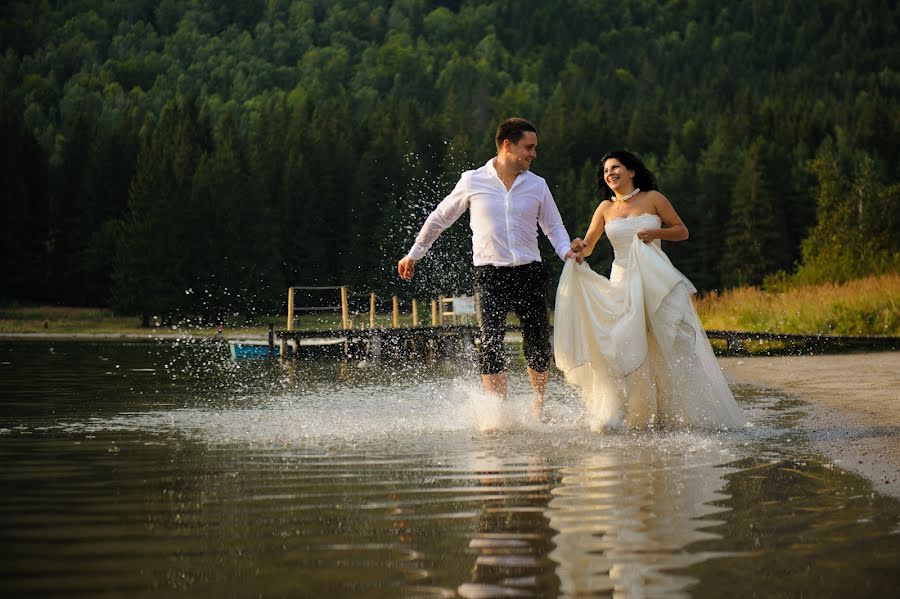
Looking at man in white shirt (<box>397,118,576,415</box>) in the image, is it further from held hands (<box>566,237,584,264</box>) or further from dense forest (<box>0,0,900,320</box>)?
dense forest (<box>0,0,900,320</box>)

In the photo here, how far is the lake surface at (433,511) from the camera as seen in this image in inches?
163

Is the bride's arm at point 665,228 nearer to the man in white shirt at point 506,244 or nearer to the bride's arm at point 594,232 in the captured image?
the bride's arm at point 594,232

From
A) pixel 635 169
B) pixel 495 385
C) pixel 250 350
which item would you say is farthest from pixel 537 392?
pixel 250 350

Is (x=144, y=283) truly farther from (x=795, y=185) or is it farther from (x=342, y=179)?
(x=795, y=185)

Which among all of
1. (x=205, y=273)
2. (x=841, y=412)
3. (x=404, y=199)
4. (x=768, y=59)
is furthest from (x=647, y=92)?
(x=841, y=412)

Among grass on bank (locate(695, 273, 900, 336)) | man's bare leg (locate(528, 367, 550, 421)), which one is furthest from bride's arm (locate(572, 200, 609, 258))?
grass on bank (locate(695, 273, 900, 336))

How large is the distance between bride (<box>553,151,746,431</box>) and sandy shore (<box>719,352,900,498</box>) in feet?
2.86

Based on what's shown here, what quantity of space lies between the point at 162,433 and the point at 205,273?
70.5 m

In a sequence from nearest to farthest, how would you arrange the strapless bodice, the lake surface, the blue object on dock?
the lake surface < the strapless bodice < the blue object on dock

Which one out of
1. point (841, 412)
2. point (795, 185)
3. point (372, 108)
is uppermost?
point (372, 108)

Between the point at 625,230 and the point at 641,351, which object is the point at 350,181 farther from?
the point at 641,351

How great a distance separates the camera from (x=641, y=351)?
30.5 ft

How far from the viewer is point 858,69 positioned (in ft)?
610

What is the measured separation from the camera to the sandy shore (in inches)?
283
